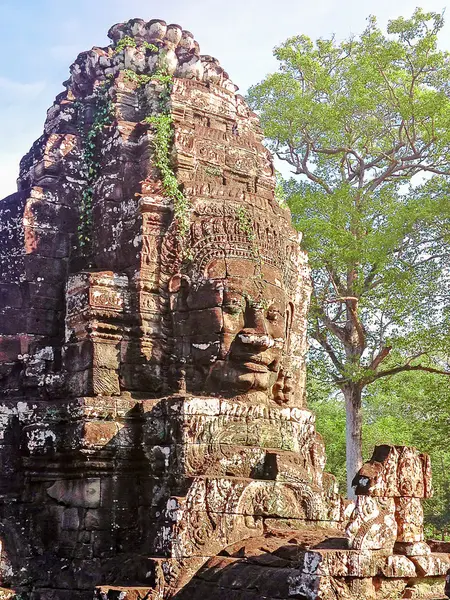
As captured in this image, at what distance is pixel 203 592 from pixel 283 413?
7.88 feet

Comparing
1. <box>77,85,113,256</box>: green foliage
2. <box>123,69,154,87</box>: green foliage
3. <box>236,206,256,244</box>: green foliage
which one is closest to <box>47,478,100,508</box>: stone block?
<box>77,85,113,256</box>: green foliage

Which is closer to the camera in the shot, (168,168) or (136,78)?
(168,168)

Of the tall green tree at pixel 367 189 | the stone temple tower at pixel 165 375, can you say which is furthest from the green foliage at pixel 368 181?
the stone temple tower at pixel 165 375

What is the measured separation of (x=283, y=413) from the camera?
26.9ft

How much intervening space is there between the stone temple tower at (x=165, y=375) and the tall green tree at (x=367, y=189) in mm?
8685

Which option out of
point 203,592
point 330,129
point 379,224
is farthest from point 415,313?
point 203,592

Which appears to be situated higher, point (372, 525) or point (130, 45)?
point (130, 45)

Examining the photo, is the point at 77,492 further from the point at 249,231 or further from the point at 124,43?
the point at 124,43

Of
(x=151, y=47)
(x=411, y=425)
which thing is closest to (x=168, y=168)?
(x=151, y=47)

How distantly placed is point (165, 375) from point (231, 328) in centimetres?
86

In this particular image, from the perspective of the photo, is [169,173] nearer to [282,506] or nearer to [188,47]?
[188,47]

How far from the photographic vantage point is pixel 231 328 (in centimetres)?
815

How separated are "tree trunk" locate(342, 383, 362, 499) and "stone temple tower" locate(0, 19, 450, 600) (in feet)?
27.9

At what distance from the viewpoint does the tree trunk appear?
57.9 ft
